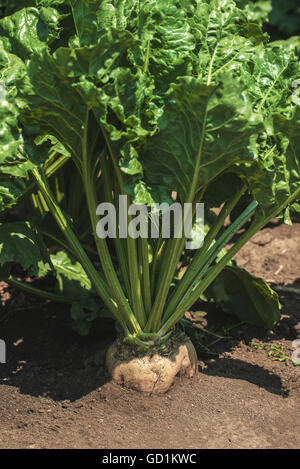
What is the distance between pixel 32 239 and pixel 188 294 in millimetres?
855

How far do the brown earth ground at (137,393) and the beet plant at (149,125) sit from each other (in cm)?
17

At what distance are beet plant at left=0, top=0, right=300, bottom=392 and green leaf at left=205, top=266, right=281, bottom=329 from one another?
495mm

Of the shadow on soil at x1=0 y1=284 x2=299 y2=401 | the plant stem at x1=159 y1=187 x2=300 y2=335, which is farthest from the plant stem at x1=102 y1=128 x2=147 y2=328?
the shadow on soil at x1=0 y1=284 x2=299 y2=401

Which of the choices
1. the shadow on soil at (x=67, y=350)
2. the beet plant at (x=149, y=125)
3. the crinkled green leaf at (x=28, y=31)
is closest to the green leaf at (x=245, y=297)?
the shadow on soil at (x=67, y=350)

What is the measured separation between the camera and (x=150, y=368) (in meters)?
2.96

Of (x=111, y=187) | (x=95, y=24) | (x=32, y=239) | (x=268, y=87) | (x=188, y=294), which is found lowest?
(x=188, y=294)

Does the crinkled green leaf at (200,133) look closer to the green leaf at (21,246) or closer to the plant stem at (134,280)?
the plant stem at (134,280)

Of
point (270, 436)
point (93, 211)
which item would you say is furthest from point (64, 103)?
point (270, 436)

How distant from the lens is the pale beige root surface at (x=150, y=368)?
297 centimetres

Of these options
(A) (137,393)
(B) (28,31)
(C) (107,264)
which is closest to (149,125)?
(C) (107,264)

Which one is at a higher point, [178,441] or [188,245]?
[188,245]

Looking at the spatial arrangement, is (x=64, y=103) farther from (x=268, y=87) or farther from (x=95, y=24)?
(x=268, y=87)

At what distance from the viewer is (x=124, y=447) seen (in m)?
2.58

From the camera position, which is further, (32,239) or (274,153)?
(32,239)
